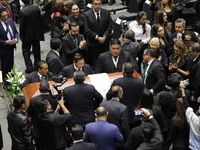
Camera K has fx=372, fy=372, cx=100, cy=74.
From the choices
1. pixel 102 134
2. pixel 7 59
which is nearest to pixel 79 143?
pixel 102 134

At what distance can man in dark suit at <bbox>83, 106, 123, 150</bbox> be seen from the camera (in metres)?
4.99

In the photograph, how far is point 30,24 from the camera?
8.77 metres

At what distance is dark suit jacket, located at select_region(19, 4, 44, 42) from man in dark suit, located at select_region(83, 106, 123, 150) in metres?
4.30

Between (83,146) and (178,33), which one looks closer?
(83,146)

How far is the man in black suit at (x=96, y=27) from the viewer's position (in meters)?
8.32

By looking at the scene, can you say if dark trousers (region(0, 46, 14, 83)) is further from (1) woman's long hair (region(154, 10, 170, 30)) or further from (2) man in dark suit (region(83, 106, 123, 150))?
(2) man in dark suit (region(83, 106, 123, 150))

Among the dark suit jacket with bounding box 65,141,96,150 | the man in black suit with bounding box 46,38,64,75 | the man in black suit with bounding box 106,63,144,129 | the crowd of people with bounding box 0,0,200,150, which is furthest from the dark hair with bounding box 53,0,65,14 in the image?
the dark suit jacket with bounding box 65,141,96,150

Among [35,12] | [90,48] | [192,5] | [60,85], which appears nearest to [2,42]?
[35,12]

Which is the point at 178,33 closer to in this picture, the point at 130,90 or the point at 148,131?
the point at 130,90

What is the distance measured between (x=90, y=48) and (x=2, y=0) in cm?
241

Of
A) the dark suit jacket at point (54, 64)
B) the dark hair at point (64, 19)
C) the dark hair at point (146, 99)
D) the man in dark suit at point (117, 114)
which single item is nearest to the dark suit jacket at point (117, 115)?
the man in dark suit at point (117, 114)

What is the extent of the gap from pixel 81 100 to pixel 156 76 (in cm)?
161

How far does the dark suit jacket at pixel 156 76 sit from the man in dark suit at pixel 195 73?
1.85 feet

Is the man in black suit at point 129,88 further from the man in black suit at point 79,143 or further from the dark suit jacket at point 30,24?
the dark suit jacket at point 30,24
